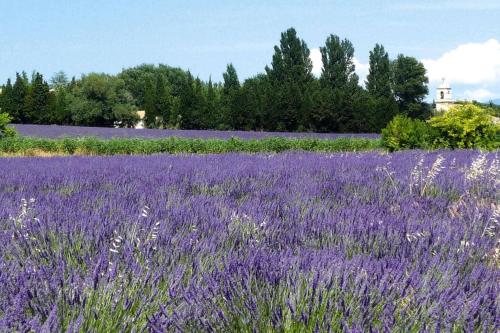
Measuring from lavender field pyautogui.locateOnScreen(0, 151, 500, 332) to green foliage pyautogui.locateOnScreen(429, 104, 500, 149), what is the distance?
1277 cm

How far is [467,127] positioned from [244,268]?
49.7 feet

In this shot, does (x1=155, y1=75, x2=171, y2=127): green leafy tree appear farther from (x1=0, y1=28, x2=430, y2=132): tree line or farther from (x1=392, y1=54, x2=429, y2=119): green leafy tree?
(x1=392, y1=54, x2=429, y2=119): green leafy tree

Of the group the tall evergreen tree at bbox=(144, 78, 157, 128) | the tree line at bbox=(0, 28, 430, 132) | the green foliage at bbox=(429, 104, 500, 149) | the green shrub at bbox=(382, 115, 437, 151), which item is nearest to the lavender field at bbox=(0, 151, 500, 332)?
the green foliage at bbox=(429, 104, 500, 149)

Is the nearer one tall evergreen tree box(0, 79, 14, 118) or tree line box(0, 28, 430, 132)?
tree line box(0, 28, 430, 132)

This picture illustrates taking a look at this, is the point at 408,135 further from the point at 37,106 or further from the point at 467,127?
the point at 37,106

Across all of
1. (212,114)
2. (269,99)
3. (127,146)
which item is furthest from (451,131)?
(212,114)

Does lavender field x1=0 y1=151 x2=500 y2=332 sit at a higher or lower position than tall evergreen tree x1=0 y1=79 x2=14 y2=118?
lower

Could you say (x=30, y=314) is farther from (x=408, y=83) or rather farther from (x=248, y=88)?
(x=408, y=83)

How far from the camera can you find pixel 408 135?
16.5 meters

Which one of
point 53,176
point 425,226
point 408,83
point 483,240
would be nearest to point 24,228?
point 425,226

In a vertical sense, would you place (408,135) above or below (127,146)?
above

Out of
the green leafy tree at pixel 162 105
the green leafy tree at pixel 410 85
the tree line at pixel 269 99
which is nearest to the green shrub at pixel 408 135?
the tree line at pixel 269 99

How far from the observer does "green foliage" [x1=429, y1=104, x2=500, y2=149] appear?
1573 centimetres

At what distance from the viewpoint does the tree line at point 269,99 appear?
43.9 meters
